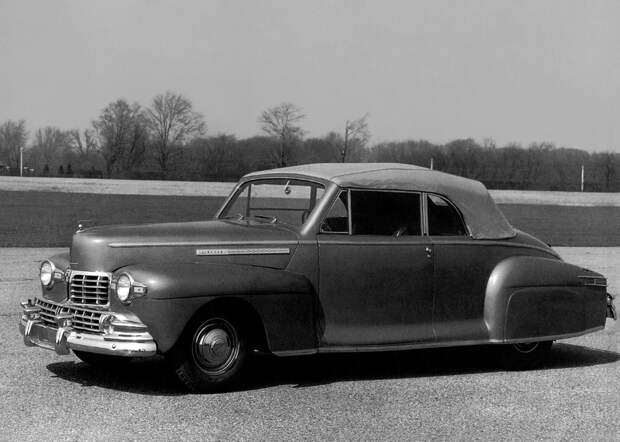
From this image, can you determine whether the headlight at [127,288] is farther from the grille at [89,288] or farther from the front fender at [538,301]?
the front fender at [538,301]

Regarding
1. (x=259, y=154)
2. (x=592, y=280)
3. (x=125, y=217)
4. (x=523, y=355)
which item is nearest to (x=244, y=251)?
(x=523, y=355)

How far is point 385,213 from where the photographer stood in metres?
6.61

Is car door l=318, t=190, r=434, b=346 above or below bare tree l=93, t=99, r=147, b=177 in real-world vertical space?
below

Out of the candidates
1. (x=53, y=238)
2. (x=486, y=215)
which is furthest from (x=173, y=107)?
(x=486, y=215)

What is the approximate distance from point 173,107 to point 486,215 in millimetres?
89959

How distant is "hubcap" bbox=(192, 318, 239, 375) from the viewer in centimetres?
572

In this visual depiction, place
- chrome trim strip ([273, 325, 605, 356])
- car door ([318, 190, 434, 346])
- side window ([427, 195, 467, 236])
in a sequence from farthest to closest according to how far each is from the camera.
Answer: side window ([427, 195, 467, 236]) < car door ([318, 190, 434, 346]) < chrome trim strip ([273, 325, 605, 356])

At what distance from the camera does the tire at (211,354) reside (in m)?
5.66

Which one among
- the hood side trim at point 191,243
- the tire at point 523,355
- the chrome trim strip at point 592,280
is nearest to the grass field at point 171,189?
the chrome trim strip at point 592,280

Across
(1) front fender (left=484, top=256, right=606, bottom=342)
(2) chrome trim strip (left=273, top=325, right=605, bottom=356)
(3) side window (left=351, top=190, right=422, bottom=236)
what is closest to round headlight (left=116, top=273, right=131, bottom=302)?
(2) chrome trim strip (left=273, top=325, right=605, bottom=356)

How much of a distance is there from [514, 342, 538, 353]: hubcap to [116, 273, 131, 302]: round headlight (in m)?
3.22

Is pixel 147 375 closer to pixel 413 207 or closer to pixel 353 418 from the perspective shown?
pixel 353 418

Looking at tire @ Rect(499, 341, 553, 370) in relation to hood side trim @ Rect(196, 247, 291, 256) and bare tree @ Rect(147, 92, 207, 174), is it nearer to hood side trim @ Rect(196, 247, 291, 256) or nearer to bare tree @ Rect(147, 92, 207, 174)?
hood side trim @ Rect(196, 247, 291, 256)

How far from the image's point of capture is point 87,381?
6.13m
